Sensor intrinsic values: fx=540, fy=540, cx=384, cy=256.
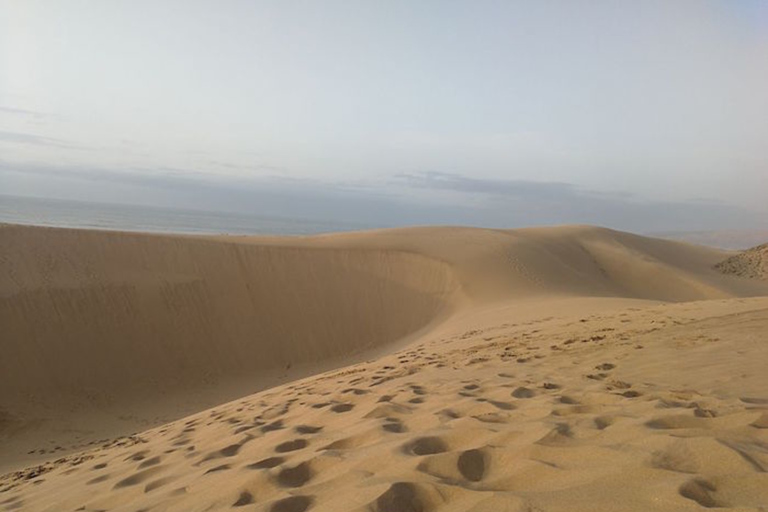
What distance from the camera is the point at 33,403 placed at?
428 inches

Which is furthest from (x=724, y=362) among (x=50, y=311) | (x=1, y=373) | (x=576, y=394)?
(x=50, y=311)

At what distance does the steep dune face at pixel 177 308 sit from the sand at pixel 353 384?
64 millimetres

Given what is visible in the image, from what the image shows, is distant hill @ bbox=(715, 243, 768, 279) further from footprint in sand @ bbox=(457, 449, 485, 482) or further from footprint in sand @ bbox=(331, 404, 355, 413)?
footprint in sand @ bbox=(457, 449, 485, 482)

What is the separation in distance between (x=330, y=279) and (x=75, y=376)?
8.47 m

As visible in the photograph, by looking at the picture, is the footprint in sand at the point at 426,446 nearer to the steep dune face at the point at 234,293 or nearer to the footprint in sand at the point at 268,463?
the footprint in sand at the point at 268,463

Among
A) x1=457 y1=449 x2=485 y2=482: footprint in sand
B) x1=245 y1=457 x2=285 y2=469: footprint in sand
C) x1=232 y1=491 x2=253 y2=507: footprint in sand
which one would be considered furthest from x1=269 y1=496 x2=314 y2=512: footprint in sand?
x1=457 y1=449 x2=485 y2=482: footprint in sand

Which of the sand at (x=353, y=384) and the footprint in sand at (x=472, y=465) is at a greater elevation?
the footprint in sand at (x=472, y=465)

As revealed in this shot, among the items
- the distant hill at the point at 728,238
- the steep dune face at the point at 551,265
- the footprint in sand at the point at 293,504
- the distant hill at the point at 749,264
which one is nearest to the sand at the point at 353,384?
the footprint in sand at the point at 293,504

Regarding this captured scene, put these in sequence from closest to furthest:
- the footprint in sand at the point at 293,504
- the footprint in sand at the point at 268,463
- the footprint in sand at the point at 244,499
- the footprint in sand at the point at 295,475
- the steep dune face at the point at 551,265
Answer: the footprint in sand at the point at 293,504 < the footprint in sand at the point at 244,499 < the footprint in sand at the point at 295,475 < the footprint in sand at the point at 268,463 < the steep dune face at the point at 551,265

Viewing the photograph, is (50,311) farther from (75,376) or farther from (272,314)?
(272,314)

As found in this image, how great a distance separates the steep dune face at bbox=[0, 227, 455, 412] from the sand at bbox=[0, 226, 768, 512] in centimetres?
6

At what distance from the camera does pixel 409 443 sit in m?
2.93

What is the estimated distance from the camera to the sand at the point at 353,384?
2.41m

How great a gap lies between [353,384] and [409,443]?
2.74 meters
